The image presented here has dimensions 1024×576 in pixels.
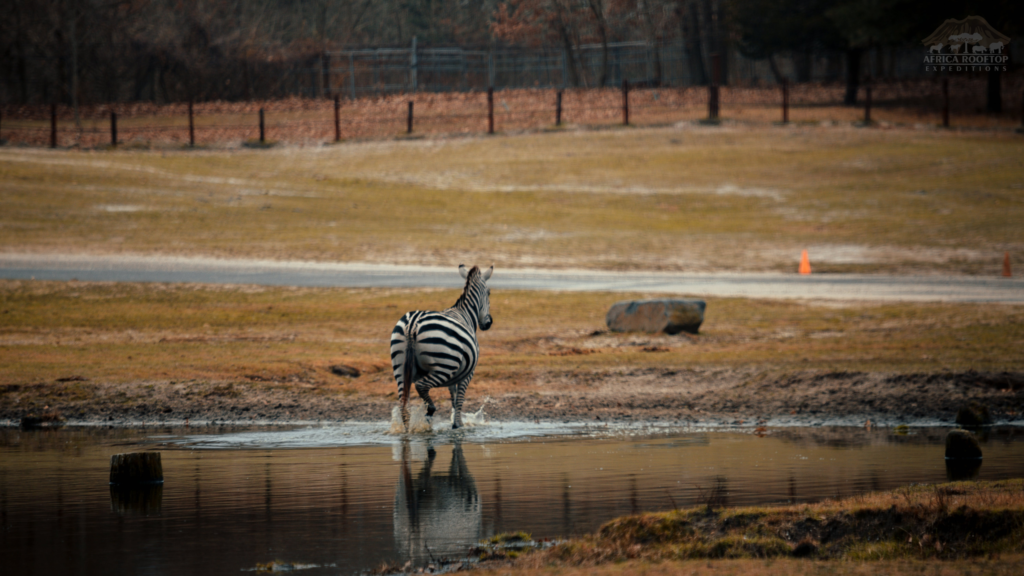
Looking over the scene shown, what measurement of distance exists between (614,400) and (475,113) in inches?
1750

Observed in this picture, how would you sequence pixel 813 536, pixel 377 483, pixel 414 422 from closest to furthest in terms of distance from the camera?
pixel 813 536
pixel 377 483
pixel 414 422

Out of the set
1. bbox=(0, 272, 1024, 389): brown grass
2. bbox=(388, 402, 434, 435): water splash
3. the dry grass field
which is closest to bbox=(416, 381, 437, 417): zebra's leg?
bbox=(388, 402, 434, 435): water splash

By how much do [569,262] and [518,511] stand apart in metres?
23.0

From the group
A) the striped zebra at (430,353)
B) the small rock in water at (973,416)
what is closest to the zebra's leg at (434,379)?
the striped zebra at (430,353)

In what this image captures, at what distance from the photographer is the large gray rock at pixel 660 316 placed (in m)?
20.6

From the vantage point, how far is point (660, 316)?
2069 centimetres

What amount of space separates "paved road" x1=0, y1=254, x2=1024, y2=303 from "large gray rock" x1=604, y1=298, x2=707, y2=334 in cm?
483

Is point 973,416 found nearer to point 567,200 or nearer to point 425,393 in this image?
point 425,393

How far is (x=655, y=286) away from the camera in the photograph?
88.2ft

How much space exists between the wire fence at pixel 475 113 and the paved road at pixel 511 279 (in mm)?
24158

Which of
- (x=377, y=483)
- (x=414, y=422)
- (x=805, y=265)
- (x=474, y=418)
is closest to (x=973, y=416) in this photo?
(x=474, y=418)

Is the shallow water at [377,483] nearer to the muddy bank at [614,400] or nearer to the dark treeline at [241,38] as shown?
the muddy bank at [614,400]

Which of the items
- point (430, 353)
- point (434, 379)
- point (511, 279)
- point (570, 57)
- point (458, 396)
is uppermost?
point (570, 57)

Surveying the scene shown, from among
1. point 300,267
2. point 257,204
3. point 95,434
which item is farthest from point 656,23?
point 95,434
